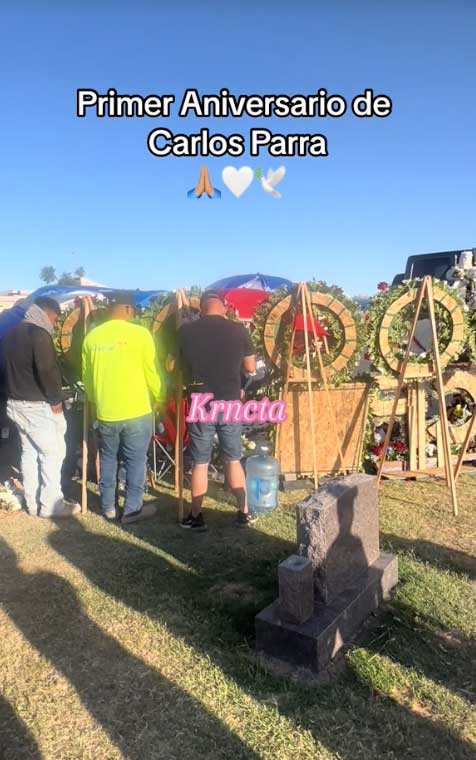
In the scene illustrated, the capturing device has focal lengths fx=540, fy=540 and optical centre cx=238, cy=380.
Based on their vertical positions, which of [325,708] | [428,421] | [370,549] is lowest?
[325,708]

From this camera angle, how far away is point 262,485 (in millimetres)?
5426

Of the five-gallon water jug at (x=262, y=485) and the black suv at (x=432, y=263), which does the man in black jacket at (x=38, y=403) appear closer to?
the five-gallon water jug at (x=262, y=485)

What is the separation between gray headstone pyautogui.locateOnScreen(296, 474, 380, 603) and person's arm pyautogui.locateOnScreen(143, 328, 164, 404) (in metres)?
2.18

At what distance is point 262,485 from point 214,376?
1.35 metres

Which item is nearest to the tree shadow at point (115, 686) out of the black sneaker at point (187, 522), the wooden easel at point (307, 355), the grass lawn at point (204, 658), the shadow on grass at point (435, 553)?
the grass lawn at point (204, 658)

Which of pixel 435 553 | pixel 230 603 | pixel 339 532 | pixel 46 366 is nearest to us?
pixel 339 532

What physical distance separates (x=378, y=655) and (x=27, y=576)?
261cm

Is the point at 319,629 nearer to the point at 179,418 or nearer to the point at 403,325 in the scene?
the point at 179,418

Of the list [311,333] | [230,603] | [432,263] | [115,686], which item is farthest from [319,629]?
[432,263]

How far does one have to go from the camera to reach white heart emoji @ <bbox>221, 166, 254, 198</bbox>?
23.1ft

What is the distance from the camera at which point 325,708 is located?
2.67 m

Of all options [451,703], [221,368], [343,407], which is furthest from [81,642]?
[343,407]

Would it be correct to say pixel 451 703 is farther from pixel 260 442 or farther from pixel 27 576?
pixel 260 442

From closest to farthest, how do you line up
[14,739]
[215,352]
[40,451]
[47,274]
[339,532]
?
[14,739] < [339,532] < [215,352] < [40,451] < [47,274]
